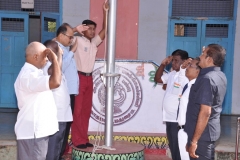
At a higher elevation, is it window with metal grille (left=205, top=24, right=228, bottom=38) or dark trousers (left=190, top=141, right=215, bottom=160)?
window with metal grille (left=205, top=24, right=228, bottom=38)

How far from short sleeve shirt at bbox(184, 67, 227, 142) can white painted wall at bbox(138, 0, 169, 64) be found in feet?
17.8

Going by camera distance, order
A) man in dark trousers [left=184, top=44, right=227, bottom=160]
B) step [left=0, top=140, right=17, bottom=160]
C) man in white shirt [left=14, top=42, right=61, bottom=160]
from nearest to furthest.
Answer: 1. man in dark trousers [left=184, top=44, right=227, bottom=160]
2. man in white shirt [left=14, top=42, right=61, bottom=160]
3. step [left=0, top=140, right=17, bottom=160]

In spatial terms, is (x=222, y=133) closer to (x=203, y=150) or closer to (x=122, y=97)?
(x=122, y=97)

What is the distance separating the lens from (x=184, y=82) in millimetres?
4965

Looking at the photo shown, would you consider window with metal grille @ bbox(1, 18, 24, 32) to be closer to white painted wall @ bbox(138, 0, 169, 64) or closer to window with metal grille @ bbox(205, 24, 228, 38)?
white painted wall @ bbox(138, 0, 169, 64)

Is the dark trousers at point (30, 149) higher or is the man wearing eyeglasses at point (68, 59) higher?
the man wearing eyeglasses at point (68, 59)

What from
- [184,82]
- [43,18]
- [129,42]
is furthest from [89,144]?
[43,18]

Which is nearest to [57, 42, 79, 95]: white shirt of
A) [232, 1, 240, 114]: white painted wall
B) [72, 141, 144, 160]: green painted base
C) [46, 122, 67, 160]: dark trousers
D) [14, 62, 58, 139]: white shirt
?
[46, 122, 67, 160]: dark trousers

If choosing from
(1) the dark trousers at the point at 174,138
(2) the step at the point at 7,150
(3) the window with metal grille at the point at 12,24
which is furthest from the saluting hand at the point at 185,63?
(3) the window with metal grille at the point at 12,24

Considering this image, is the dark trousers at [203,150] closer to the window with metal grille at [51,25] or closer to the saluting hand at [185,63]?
the saluting hand at [185,63]

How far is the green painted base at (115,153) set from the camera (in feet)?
16.3

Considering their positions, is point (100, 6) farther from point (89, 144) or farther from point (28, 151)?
point (28, 151)

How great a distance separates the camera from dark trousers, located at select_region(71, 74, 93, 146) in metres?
5.41

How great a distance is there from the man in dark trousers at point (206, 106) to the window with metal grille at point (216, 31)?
226 inches
